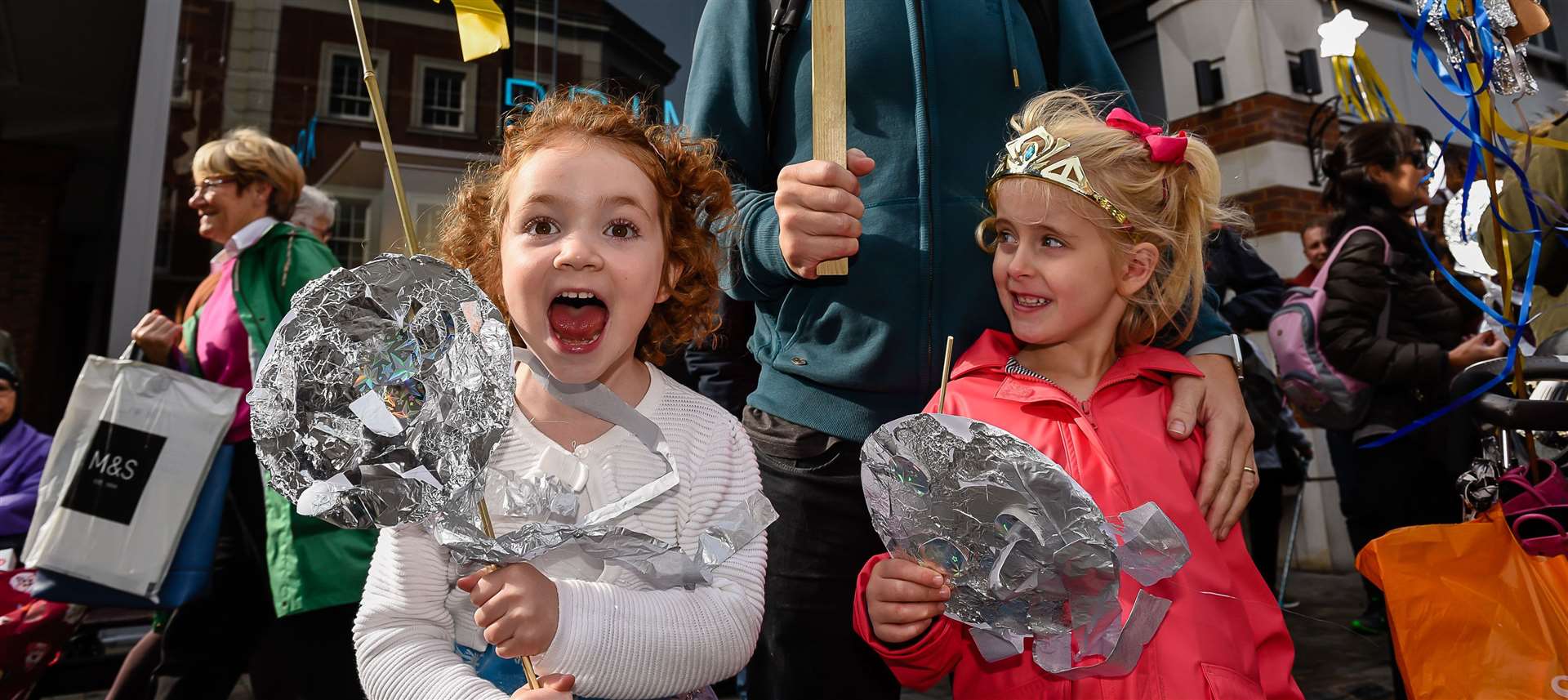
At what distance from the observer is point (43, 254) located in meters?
7.51

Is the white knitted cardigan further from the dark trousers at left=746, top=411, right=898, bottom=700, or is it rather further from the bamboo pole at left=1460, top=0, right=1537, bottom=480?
the bamboo pole at left=1460, top=0, right=1537, bottom=480

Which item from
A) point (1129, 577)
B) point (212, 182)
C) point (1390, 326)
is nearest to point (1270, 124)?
point (1390, 326)

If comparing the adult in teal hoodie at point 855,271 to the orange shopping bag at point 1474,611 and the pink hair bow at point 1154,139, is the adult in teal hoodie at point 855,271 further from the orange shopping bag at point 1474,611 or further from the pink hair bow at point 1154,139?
the orange shopping bag at point 1474,611

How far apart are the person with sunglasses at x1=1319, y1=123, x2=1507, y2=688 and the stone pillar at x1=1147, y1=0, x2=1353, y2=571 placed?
9.85 feet

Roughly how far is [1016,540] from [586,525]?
0.41 meters

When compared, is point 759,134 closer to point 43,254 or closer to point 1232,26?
point 1232,26

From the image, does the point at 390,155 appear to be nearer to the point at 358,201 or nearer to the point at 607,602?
the point at 607,602

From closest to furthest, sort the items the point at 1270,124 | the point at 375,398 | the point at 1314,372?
the point at 375,398
the point at 1314,372
the point at 1270,124

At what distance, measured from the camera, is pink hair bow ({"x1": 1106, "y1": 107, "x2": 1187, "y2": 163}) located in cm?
145

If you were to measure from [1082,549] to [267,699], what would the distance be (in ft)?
6.46

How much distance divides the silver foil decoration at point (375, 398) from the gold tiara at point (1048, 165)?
82 centimetres

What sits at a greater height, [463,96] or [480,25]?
[463,96]

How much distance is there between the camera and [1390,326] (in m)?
3.07

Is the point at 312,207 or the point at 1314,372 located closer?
the point at 1314,372
